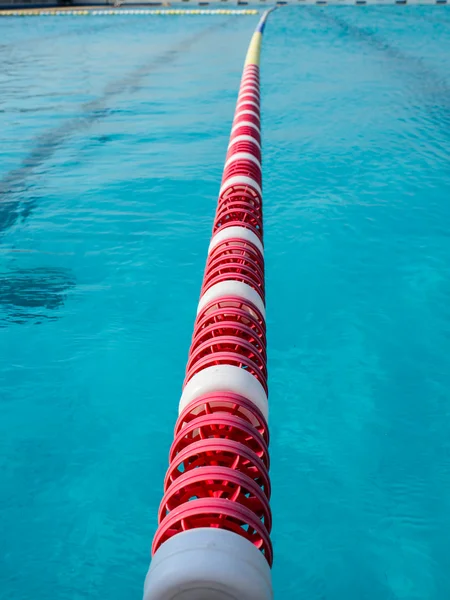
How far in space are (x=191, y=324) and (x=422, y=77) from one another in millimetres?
7803

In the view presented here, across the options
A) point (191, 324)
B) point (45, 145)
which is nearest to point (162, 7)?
point (45, 145)

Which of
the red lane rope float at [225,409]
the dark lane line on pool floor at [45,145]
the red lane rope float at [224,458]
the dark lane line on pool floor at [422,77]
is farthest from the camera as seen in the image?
the dark lane line on pool floor at [422,77]

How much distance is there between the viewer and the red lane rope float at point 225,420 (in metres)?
1.55

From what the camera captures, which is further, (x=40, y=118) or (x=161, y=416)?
(x=40, y=118)

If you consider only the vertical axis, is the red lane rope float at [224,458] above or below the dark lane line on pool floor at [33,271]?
below

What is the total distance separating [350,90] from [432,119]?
5.81 ft

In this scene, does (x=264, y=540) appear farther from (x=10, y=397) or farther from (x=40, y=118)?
(x=40, y=118)

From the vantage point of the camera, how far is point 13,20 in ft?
60.7

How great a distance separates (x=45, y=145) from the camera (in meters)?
6.43

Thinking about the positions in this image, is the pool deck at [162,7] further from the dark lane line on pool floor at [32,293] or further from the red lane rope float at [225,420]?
the red lane rope float at [225,420]

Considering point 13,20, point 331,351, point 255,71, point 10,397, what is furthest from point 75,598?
point 13,20

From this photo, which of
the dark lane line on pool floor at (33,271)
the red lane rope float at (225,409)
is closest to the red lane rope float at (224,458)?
the red lane rope float at (225,409)

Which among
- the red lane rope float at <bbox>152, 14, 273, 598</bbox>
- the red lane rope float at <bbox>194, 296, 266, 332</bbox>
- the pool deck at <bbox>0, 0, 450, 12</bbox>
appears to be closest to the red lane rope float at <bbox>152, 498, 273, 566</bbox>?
the red lane rope float at <bbox>152, 14, 273, 598</bbox>

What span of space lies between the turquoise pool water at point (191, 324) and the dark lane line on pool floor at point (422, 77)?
0.08 m
